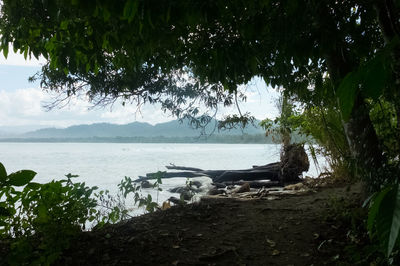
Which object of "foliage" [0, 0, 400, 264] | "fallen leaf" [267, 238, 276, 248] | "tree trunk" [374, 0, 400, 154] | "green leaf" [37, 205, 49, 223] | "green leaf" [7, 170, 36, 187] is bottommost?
"fallen leaf" [267, 238, 276, 248]

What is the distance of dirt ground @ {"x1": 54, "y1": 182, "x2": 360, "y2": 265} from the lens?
220 centimetres

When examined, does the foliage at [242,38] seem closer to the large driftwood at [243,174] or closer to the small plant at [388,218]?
the small plant at [388,218]

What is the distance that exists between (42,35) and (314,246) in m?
2.38

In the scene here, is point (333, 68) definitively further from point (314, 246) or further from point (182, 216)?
point (182, 216)

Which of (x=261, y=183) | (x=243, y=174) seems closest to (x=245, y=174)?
(x=243, y=174)

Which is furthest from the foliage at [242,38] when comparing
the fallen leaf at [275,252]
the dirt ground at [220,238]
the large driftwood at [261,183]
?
the large driftwood at [261,183]

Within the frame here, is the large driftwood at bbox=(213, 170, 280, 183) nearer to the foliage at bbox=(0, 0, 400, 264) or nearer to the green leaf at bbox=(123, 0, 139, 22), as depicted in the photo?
the foliage at bbox=(0, 0, 400, 264)

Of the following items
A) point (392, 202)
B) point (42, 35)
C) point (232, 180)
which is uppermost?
point (42, 35)

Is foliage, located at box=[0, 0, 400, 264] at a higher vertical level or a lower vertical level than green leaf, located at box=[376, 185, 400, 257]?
higher

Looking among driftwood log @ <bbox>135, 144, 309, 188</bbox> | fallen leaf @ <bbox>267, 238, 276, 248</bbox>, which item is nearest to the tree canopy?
fallen leaf @ <bbox>267, 238, 276, 248</bbox>

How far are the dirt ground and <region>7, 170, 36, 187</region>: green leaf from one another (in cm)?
154

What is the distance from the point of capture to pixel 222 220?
2938 millimetres

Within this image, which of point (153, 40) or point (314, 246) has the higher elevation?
point (153, 40)

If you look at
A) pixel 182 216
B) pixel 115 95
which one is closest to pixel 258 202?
pixel 182 216
